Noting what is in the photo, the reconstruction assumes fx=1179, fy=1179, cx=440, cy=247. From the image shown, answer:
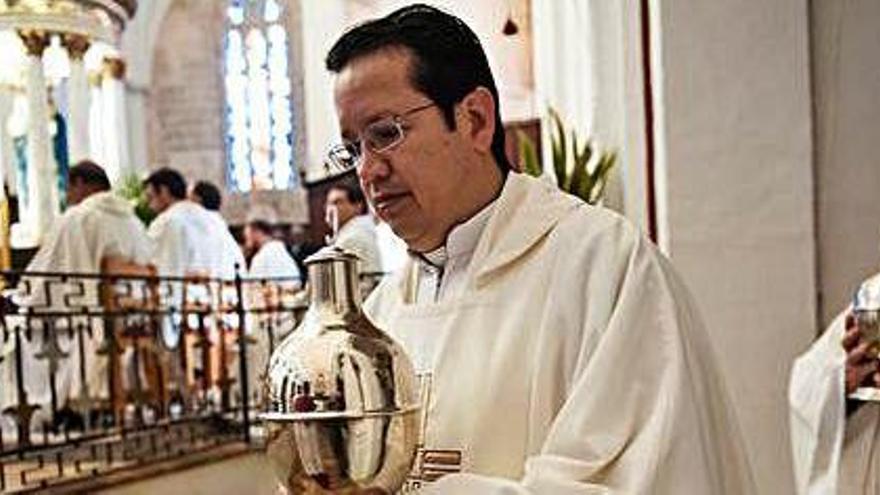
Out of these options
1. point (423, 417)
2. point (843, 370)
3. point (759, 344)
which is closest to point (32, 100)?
point (759, 344)

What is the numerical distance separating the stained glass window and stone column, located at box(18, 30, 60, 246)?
6784 mm

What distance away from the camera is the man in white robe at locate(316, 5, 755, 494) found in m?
1.66

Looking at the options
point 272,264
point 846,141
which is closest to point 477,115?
point 846,141

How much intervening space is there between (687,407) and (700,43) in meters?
3.03

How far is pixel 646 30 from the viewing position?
15.6ft

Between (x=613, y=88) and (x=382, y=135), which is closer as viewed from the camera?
(x=382, y=135)

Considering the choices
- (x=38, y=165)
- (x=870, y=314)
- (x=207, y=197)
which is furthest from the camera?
(x=38, y=165)

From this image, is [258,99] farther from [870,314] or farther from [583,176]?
[870,314]

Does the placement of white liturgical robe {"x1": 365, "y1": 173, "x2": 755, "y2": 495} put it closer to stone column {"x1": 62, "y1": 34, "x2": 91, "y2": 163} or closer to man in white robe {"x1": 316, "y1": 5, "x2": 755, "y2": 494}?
man in white robe {"x1": 316, "y1": 5, "x2": 755, "y2": 494}

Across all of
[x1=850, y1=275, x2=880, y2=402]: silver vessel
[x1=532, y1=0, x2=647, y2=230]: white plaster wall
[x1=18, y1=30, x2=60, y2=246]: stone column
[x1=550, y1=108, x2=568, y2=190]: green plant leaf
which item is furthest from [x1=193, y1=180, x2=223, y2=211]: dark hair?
[x1=850, y1=275, x2=880, y2=402]: silver vessel

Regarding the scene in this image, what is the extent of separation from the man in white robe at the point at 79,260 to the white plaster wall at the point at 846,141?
4290mm

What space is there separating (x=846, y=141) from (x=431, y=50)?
3034 mm

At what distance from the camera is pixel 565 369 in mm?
1766

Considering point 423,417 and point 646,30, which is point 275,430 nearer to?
point 423,417
